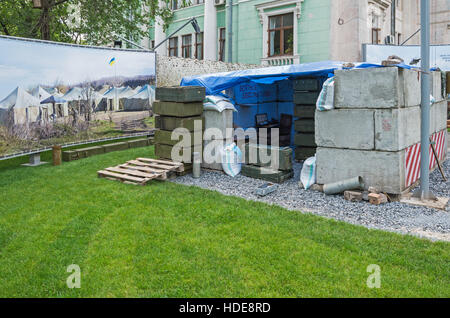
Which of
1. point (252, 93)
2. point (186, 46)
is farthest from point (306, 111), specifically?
point (186, 46)

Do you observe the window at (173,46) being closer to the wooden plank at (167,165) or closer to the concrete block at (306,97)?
the concrete block at (306,97)

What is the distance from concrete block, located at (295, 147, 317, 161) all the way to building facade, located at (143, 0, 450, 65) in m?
12.1

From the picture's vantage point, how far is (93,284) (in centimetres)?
448

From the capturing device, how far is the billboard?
2139 centimetres

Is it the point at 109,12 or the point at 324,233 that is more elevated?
the point at 109,12

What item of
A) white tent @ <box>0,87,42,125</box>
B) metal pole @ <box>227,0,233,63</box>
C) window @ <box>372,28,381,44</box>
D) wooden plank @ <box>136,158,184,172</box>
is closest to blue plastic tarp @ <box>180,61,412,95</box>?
wooden plank @ <box>136,158,184,172</box>

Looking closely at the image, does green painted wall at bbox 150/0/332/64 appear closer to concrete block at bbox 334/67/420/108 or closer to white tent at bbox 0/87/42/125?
concrete block at bbox 334/67/420/108

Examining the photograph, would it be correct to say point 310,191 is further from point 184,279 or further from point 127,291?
point 127,291

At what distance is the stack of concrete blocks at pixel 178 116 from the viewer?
10117 mm

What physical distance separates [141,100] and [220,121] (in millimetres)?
5307
